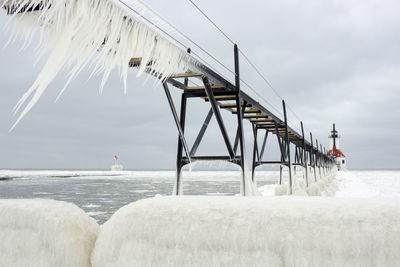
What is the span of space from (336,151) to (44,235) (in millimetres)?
95186

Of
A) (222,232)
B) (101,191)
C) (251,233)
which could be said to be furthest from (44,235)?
(101,191)

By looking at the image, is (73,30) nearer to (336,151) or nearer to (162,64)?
(162,64)

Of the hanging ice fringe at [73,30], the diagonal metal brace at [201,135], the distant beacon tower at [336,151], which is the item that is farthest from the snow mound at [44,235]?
the distant beacon tower at [336,151]

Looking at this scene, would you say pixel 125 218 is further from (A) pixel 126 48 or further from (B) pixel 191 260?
(A) pixel 126 48

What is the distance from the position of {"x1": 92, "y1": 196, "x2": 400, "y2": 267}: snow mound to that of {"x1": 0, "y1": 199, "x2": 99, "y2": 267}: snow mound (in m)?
0.09

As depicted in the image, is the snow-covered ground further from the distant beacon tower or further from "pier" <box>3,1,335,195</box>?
the distant beacon tower

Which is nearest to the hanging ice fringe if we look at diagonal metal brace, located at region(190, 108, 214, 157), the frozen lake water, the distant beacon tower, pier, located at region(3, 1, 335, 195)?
pier, located at region(3, 1, 335, 195)

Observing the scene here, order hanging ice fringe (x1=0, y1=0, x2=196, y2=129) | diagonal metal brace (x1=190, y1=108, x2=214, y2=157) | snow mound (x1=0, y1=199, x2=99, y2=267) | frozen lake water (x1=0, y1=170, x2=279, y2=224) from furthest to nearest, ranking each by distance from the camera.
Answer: frozen lake water (x1=0, y1=170, x2=279, y2=224)
diagonal metal brace (x1=190, y1=108, x2=214, y2=157)
hanging ice fringe (x1=0, y1=0, x2=196, y2=129)
snow mound (x1=0, y1=199, x2=99, y2=267)

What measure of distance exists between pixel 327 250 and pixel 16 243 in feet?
4.19

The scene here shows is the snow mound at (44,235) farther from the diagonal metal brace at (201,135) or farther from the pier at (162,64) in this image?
the diagonal metal brace at (201,135)

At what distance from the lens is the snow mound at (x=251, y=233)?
1070 mm

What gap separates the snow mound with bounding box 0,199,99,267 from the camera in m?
1.33

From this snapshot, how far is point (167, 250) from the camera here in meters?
1.25

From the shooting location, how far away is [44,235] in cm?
135
